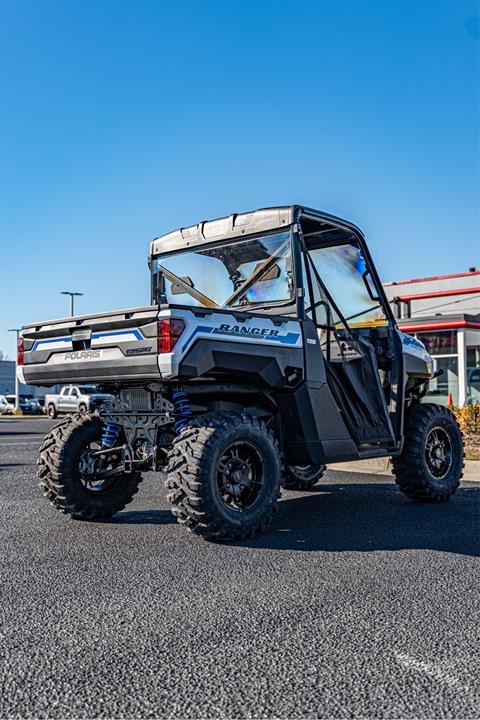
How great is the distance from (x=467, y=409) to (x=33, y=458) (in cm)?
826

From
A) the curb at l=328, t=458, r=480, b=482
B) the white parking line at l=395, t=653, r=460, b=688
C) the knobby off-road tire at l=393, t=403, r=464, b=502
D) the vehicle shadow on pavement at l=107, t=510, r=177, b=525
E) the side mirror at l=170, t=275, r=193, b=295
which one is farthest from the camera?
the curb at l=328, t=458, r=480, b=482

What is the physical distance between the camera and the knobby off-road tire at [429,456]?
7.92 m

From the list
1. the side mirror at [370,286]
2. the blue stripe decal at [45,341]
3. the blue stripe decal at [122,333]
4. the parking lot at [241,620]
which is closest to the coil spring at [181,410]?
the blue stripe decal at [122,333]

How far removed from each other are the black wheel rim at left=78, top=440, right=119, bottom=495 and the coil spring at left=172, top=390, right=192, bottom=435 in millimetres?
973

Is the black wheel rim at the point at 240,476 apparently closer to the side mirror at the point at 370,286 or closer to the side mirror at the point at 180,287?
the side mirror at the point at 180,287

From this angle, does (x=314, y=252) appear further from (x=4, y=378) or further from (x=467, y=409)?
(x=4, y=378)

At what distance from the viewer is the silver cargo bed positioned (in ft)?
19.0

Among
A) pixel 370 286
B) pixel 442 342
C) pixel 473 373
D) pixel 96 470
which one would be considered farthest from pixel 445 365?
pixel 96 470

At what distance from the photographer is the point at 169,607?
412 cm

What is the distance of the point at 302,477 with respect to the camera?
908 cm

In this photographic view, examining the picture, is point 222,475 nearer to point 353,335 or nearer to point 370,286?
point 353,335

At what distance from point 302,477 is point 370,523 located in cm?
232

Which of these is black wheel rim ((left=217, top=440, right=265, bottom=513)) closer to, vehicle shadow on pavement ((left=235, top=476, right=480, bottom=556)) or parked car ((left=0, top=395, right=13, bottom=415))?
vehicle shadow on pavement ((left=235, top=476, right=480, bottom=556))

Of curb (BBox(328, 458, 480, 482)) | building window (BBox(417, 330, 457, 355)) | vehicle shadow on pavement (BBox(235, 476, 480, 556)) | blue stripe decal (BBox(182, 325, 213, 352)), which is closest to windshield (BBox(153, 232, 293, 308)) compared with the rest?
blue stripe decal (BBox(182, 325, 213, 352))
